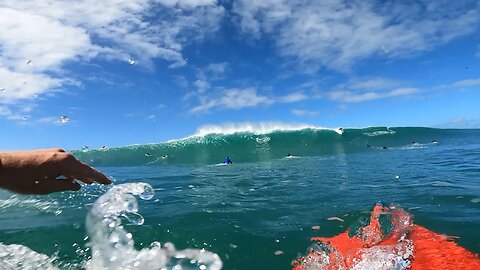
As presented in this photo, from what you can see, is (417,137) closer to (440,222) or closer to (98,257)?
(440,222)

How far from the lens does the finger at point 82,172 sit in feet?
5.97

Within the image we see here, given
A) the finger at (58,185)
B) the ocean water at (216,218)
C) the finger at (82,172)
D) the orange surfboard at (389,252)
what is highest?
the finger at (82,172)

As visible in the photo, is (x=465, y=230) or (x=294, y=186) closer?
(x=465, y=230)

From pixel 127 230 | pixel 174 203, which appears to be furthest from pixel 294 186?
pixel 127 230

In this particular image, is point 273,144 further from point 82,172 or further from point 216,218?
point 82,172

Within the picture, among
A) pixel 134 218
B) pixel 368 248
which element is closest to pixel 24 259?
pixel 134 218

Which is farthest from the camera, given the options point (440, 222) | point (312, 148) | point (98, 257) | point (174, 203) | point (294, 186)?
point (312, 148)

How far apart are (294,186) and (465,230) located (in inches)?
176

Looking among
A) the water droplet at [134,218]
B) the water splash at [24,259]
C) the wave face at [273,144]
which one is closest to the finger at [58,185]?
the water splash at [24,259]

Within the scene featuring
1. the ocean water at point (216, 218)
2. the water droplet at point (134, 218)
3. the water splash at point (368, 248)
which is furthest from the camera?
the water droplet at point (134, 218)

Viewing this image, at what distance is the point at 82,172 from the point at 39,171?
0.20 meters

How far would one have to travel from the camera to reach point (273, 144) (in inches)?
1268

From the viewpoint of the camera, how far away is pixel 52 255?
14.8ft

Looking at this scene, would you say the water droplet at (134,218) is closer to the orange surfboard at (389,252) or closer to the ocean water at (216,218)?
the ocean water at (216,218)
